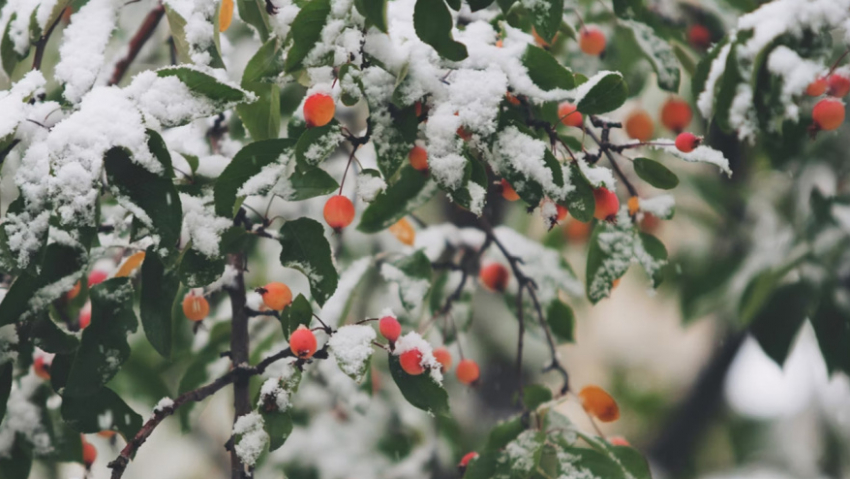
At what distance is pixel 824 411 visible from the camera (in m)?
2.75

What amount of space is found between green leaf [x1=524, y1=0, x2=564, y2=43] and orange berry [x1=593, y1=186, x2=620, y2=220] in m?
0.21

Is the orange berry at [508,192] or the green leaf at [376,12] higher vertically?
the green leaf at [376,12]

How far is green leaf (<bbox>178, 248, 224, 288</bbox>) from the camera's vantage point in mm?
909

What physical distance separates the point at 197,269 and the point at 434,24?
0.42 metres

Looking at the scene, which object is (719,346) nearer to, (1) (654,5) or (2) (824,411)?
(2) (824,411)

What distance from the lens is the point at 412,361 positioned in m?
0.94

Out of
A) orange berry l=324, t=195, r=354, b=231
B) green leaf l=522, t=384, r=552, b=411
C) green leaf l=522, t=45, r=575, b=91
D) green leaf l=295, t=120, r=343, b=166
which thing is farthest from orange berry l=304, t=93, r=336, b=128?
green leaf l=522, t=384, r=552, b=411

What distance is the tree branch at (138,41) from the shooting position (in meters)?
1.44

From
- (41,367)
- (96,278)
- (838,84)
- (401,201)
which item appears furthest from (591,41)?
(41,367)

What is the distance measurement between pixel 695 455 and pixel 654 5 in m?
1.85

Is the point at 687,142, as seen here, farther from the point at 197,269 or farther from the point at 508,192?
the point at 197,269

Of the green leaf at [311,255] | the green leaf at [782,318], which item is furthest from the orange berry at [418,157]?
the green leaf at [782,318]

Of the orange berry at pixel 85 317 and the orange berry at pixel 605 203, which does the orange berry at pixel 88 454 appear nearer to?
the orange berry at pixel 85 317

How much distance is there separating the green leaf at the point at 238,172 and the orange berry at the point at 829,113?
884 millimetres
